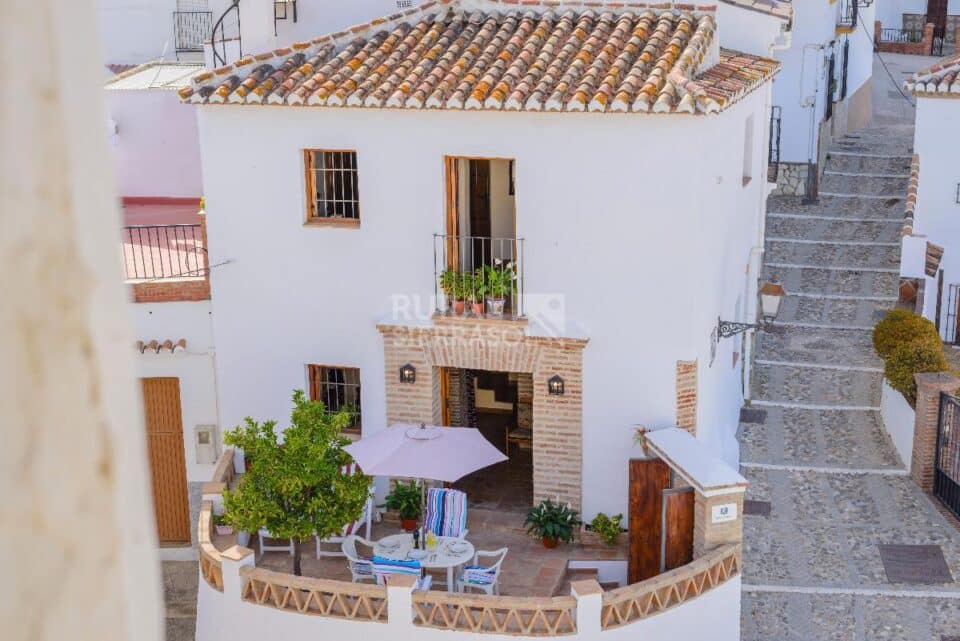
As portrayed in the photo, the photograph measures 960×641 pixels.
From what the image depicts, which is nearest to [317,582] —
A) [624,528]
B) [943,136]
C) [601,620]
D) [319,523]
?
[319,523]

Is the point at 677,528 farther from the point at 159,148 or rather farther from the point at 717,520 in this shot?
the point at 159,148

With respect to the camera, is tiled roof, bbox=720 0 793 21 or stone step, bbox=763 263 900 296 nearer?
tiled roof, bbox=720 0 793 21

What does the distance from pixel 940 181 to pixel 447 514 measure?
40.5ft

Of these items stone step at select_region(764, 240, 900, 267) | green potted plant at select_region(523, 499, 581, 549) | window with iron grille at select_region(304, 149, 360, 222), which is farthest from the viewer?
stone step at select_region(764, 240, 900, 267)

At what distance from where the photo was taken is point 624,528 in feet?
47.6

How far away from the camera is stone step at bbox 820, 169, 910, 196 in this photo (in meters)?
30.1

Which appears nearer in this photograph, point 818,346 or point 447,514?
point 447,514

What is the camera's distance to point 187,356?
16141 mm

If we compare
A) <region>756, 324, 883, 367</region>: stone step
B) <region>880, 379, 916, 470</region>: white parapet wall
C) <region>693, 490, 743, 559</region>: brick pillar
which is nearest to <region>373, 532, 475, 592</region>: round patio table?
<region>693, 490, 743, 559</region>: brick pillar

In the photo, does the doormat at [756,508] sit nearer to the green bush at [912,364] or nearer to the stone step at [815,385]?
the green bush at [912,364]

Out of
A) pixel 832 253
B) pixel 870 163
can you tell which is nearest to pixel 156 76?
pixel 832 253

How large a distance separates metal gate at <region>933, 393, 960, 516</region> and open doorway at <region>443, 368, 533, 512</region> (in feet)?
18.1

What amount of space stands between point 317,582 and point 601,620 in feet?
9.33

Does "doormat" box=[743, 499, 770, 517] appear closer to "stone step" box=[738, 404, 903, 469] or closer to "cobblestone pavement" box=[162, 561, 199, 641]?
"stone step" box=[738, 404, 903, 469]
